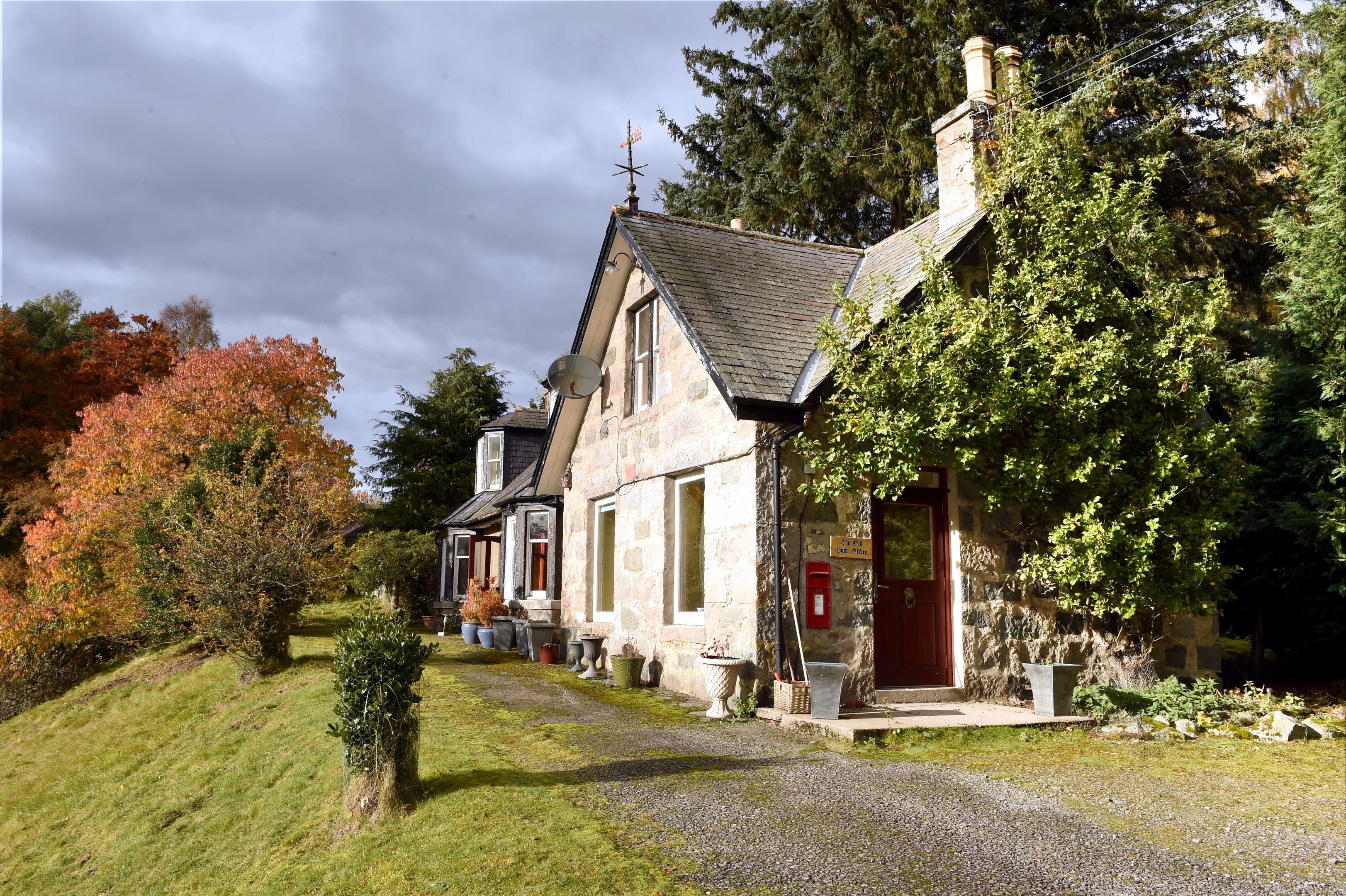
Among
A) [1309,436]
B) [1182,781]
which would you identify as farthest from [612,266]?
[1182,781]

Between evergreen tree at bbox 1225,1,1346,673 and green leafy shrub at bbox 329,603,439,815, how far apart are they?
33.6 ft

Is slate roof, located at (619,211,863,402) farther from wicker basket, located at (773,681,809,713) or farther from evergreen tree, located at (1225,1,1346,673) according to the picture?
evergreen tree, located at (1225,1,1346,673)

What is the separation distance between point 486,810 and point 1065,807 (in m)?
3.98

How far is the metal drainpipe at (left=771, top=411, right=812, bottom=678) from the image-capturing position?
955cm

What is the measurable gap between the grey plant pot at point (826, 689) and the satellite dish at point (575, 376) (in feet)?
23.7

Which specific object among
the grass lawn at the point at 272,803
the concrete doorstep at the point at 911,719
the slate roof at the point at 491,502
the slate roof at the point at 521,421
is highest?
the slate roof at the point at 521,421

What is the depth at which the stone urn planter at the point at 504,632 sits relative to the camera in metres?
18.2

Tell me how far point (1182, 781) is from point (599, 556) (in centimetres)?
966

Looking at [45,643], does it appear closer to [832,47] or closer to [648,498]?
[648,498]

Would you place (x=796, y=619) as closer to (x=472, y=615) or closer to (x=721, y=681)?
(x=721, y=681)

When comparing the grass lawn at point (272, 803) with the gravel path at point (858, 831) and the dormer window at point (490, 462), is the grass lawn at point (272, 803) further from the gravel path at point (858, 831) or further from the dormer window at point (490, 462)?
the dormer window at point (490, 462)

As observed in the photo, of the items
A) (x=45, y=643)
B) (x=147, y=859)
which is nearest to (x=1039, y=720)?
(x=147, y=859)

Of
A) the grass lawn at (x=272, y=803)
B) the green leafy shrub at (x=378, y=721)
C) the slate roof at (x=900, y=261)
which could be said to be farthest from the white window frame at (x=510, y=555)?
the green leafy shrub at (x=378, y=721)

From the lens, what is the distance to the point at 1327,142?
39.4 ft
